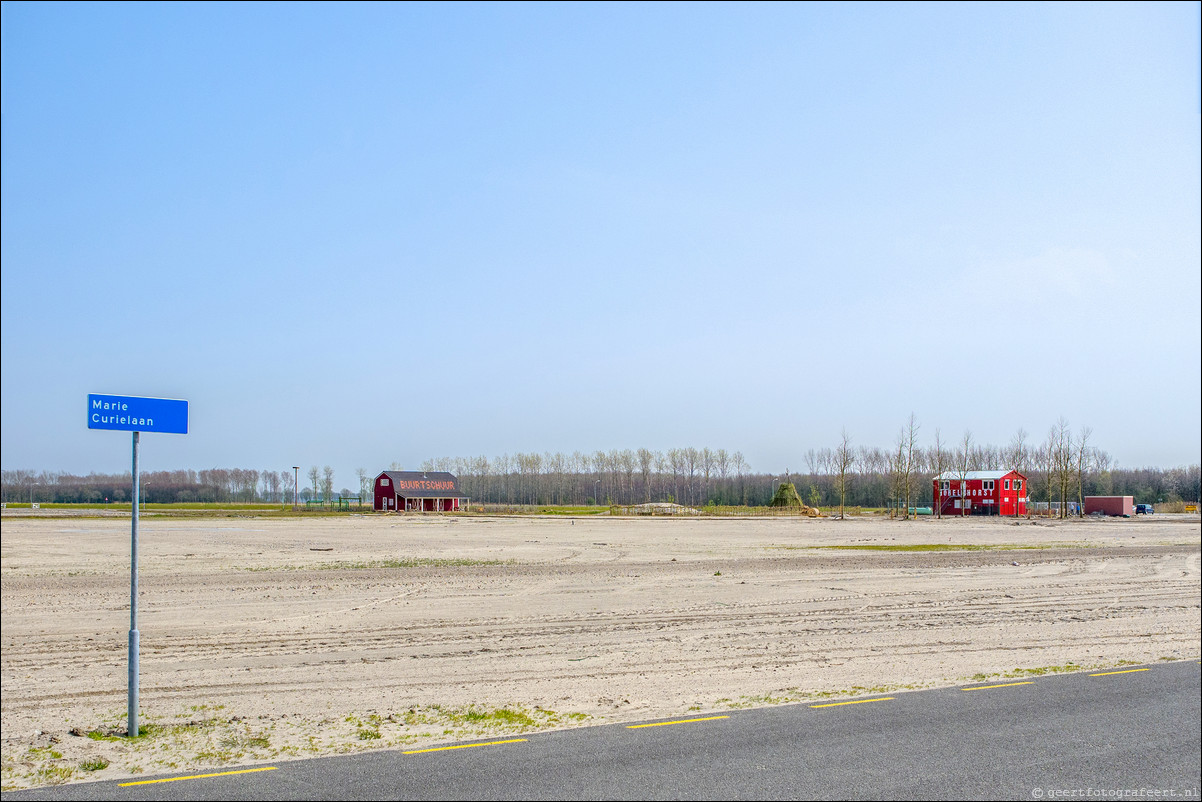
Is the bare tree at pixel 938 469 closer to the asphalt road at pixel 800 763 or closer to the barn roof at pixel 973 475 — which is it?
the barn roof at pixel 973 475

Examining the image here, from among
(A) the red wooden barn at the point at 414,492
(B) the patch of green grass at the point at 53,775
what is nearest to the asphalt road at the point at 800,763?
(B) the patch of green grass at the point at 53,775

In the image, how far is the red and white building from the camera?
90562 mm

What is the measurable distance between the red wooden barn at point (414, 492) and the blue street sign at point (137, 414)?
87.0 metres

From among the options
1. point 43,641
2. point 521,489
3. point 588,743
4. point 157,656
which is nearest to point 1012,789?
point 588,743

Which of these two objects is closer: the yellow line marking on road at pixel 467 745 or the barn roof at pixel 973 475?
the yellow line marking on road at pixel 467 745

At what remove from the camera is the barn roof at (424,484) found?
313 ft

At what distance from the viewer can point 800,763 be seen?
23.8ft

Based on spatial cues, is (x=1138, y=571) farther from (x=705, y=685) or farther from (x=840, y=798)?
(x=840, y=798)

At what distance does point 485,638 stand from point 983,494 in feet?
288

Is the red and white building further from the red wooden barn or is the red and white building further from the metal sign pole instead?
the metal sign pole

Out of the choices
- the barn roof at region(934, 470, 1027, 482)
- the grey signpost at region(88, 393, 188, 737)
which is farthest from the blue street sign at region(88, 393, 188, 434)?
the barn roof at region(934, 470, 1027, 482)

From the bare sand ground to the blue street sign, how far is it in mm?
3258

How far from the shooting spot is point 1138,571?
91.4 feet

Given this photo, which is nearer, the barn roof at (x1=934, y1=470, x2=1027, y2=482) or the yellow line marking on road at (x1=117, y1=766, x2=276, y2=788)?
the yellow line marking on road at (x1=117, y1=766, x2=276, y2=788)
